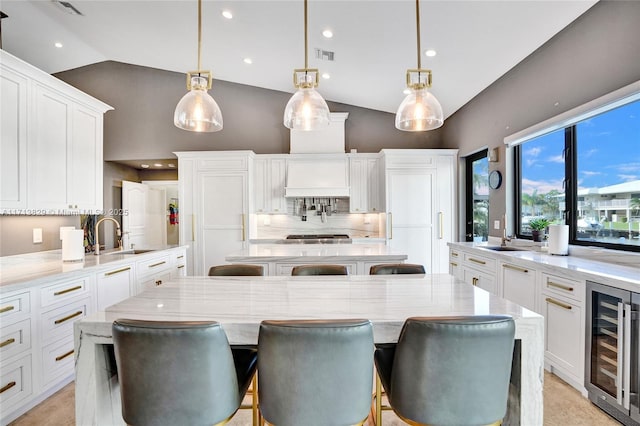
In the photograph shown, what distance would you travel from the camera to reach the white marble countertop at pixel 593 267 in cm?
172

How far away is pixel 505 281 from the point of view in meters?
2.72

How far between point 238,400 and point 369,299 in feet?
2.33

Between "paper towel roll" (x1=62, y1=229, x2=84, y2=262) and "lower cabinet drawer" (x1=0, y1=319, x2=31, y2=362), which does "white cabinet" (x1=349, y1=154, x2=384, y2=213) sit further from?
"lower cabinet drawer" (x1=0, y1=319, x2=31, y2=362)

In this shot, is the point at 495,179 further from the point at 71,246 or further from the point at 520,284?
the point at 71,246

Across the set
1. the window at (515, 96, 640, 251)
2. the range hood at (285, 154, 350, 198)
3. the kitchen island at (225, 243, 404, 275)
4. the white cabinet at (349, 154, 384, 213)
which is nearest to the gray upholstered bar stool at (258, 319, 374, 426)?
the kitchen island at (225, 243, 404, 275)

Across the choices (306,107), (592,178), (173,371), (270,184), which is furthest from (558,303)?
(270,184)

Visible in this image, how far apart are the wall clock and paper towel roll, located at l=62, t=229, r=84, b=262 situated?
447cm

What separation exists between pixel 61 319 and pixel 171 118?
13.5 ft

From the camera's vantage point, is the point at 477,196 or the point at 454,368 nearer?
the point at 454,368

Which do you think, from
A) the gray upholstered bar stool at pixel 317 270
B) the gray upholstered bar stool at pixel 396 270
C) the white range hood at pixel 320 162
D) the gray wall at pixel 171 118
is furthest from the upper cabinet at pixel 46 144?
the gray upholstered bar stool at pixel 396 270

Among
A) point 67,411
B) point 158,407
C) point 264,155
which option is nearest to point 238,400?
point 158,407

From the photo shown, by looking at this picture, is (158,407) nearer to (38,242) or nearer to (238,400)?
(238,400)

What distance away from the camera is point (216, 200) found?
489cm

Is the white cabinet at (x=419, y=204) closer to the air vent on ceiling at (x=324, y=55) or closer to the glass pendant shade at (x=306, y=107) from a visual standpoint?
the air vent on ceiling at (x=324, y=55)
